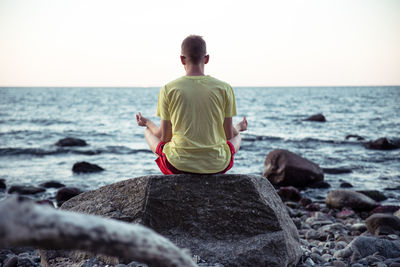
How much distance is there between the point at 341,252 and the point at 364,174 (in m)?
7.84

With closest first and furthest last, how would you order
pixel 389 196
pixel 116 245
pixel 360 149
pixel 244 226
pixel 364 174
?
pixel 116 245 < pixel 244 226 < pixel 389 196 < pixel 364 174 < pixel 360 149

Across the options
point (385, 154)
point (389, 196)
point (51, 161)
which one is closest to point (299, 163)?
point (389, 196)

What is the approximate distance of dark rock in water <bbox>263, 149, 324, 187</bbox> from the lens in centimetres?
1028

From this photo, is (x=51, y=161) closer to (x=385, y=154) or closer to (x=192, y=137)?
(x=192, y=137)

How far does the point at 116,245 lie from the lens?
1525 millimetres

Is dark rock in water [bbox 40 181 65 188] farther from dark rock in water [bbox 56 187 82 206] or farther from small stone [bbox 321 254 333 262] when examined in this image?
small stone [bbox 321 254 333 262]

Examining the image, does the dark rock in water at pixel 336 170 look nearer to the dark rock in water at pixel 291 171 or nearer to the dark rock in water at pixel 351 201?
the dark rock in water at pixel 291 171

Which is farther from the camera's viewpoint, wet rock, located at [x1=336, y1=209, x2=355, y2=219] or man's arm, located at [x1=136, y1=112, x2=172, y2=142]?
wet rock, located at [x1=336, y1=209, x2=355, y2=219]

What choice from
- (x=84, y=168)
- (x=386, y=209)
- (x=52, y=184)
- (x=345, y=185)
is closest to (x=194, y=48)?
(x=386, y=209)

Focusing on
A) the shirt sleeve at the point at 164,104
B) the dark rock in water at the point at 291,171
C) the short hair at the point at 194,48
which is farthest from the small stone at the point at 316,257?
the dark rock in water at the point at 291,171

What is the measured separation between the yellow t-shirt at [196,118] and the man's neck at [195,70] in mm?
67

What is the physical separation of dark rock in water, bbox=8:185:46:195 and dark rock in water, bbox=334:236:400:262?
7.45m

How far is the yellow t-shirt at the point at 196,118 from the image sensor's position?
3793mm

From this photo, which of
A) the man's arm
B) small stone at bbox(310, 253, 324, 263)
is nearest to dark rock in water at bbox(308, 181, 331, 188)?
small stone at bbox(310, 253, 324, 263)
